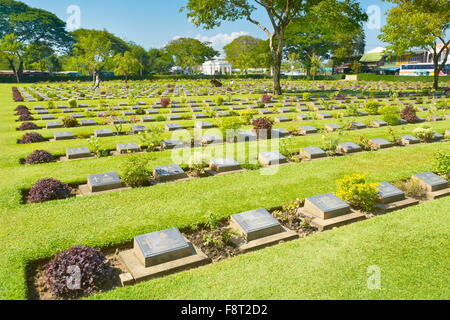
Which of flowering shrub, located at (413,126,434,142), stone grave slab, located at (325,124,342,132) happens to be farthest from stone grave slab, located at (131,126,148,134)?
flowering shrub, located at (413,126,434,142)

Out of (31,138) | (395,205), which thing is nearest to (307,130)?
(395,205)

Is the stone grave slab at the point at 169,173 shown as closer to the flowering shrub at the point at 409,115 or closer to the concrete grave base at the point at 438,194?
the concrete grave base at the point at 438,194

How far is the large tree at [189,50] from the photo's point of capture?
280 ft

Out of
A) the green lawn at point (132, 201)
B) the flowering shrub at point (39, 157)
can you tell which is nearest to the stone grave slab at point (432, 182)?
the green lawn at point (132, 201)

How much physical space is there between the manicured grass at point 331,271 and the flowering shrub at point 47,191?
396 cm

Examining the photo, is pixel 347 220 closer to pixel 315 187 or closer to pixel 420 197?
pixel 315 187

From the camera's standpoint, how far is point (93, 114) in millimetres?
18391

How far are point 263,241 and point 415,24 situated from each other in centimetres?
3145

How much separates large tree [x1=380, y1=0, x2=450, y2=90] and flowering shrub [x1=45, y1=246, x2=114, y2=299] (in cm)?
3344

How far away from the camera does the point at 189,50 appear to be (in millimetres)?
87312

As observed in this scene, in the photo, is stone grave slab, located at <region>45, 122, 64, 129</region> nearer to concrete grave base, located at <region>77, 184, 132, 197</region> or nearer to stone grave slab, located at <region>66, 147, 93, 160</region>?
stone grave slab, located at <region>66, 147, 93, 160</region>

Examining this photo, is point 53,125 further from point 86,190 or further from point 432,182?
point 432,182

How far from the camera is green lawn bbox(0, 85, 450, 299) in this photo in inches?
217
